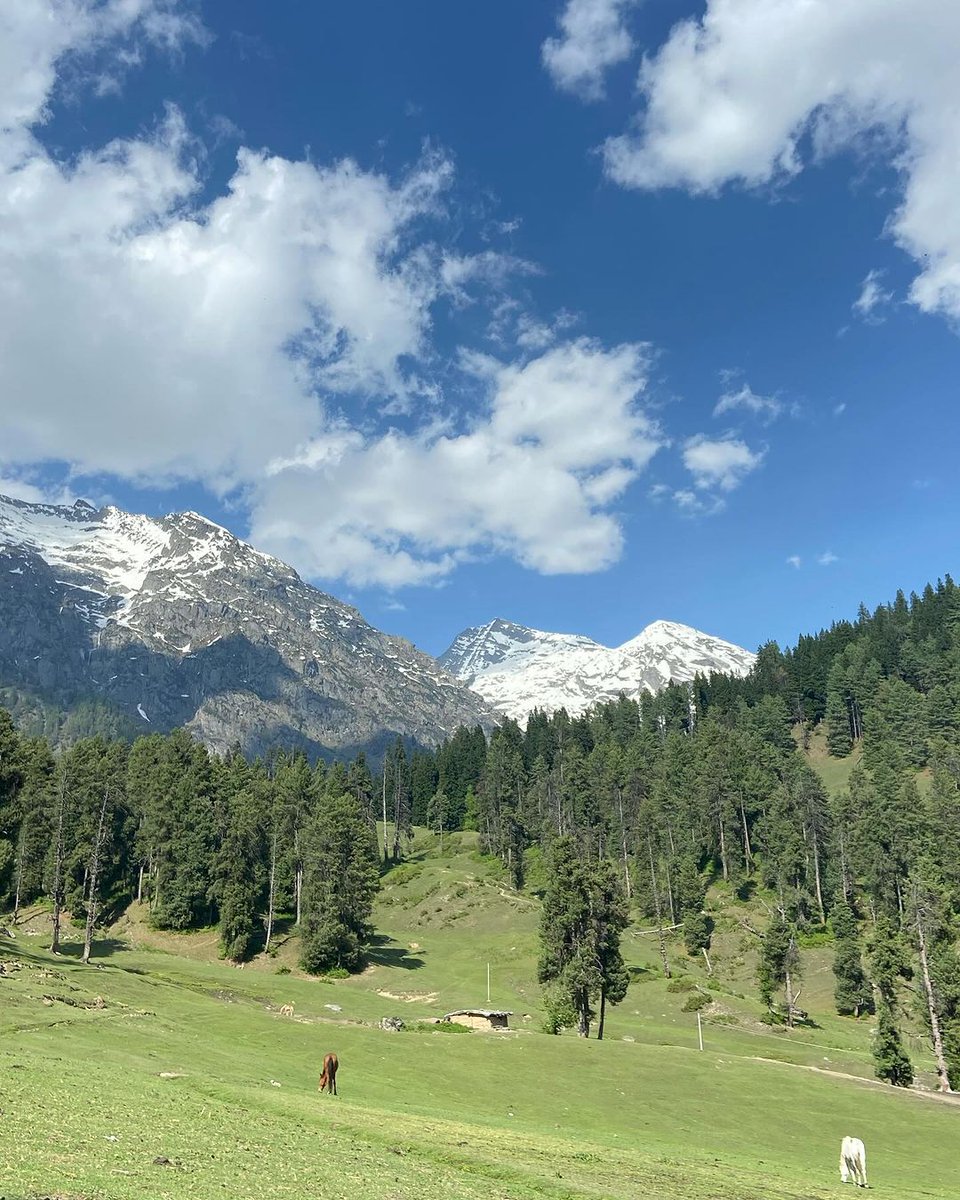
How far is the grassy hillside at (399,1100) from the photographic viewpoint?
22.8 m

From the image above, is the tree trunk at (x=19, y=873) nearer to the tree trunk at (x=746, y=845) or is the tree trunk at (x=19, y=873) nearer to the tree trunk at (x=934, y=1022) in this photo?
the tree trunk at (x=934, y=1022)

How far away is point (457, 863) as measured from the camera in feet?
607

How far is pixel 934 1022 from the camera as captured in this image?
2876 inches

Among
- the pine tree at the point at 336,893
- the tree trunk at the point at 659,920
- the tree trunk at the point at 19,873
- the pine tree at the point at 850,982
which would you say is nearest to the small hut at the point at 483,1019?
the pine tree at the point at 336,893

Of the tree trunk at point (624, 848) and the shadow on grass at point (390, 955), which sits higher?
the tree trunk at point (624, 848)

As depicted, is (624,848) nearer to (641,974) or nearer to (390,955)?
(641,974)

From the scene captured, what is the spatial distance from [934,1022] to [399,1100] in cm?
5626

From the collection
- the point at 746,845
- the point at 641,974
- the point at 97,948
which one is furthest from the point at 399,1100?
the point at 746,845

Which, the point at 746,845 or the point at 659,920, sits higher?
the point at 746,845

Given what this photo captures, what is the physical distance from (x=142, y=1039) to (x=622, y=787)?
155256 mm

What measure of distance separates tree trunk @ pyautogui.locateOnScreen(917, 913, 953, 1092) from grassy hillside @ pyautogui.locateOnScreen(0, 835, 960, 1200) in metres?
7.01

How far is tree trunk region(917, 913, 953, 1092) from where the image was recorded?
69875mm

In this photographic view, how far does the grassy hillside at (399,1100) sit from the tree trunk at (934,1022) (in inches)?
276

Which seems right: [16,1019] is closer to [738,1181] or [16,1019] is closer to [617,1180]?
[617,1180]
